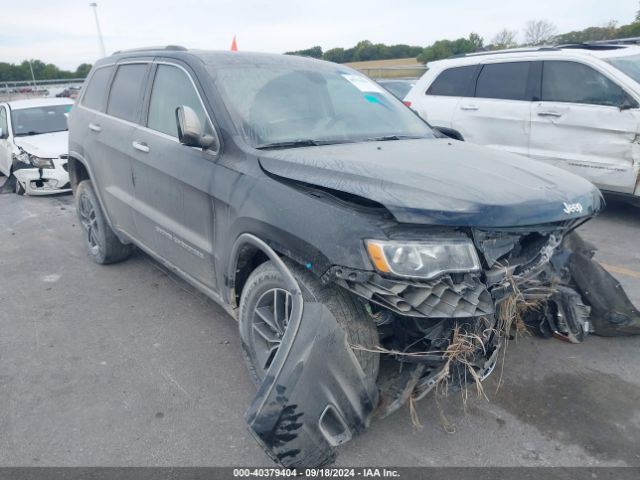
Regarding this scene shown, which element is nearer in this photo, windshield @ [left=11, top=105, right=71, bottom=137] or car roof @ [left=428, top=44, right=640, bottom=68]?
car roof @ [left=428, top=44, right=640, bottom=68]

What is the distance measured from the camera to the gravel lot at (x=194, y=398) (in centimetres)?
254

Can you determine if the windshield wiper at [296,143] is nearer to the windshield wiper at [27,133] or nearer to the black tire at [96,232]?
the black tire at [96,232]

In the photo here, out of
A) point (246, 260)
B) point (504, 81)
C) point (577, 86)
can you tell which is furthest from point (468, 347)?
point (504, 81)

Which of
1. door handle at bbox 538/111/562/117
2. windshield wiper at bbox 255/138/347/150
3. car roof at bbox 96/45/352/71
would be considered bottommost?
door handle at bbox 538/111/562/117

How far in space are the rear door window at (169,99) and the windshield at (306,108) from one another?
20cm

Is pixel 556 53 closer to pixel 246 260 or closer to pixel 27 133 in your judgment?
pixel 246 260

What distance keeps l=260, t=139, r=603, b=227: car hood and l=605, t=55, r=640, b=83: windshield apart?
357 cm

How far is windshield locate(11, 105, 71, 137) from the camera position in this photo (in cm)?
897

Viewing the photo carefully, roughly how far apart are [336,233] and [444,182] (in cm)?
56

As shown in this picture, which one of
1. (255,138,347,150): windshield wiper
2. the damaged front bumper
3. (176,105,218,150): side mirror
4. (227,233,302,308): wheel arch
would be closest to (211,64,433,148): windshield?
(255,138,347,150): windshield wiper

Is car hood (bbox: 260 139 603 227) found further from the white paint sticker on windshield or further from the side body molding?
the white paint sticker on windshield

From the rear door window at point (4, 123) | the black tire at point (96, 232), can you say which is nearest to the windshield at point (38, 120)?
the rear door window at point (4, 123)

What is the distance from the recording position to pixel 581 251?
3428mm

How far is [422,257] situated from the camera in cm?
215
